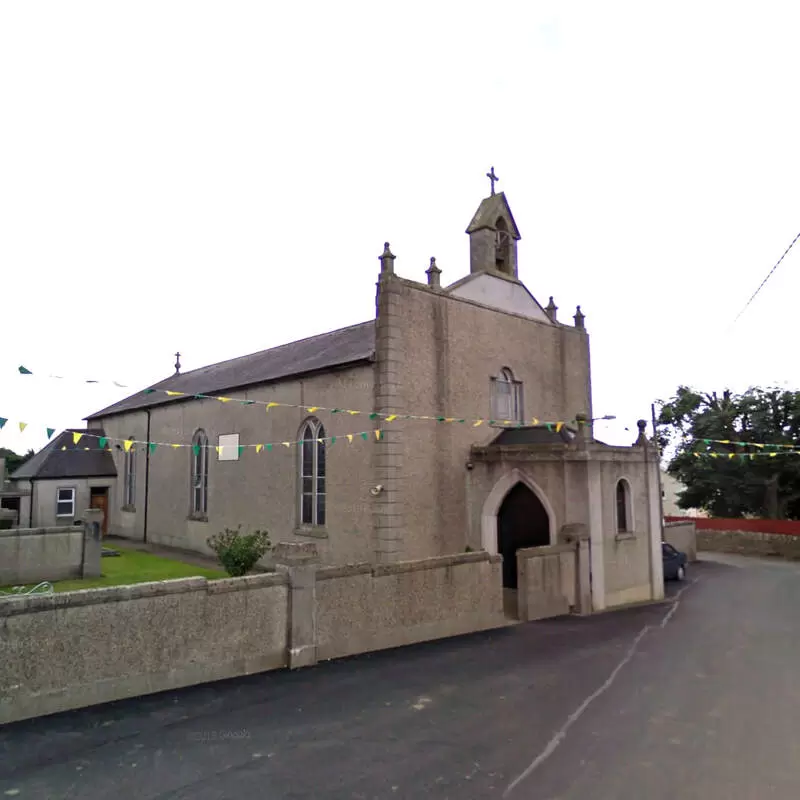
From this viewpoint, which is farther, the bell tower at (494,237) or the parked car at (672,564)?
the parked car at (672,564)

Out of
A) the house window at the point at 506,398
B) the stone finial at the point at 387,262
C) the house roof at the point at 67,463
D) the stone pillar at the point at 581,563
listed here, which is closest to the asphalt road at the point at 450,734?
the stone pillar at the point at 581,563

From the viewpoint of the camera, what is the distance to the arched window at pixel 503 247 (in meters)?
20.6

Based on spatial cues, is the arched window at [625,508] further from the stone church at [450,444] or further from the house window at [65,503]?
the house window at [65,503]

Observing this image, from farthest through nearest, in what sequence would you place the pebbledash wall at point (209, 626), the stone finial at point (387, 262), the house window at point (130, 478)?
the house window at point (130, 478), the stone finial at point (387, 262), the pebbledash wall at point (209, 626)

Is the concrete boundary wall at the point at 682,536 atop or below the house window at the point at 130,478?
below

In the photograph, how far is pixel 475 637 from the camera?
39.1 ft

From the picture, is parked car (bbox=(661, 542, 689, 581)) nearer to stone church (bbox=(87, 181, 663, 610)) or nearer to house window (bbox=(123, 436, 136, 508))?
stone church (bbox=(87, 181, 663, 610))

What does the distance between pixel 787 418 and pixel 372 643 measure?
106 ft

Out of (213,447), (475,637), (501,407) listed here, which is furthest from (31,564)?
(501,407)

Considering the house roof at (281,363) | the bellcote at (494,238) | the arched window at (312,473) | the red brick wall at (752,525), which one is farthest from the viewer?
the red brick wall at (752,525)

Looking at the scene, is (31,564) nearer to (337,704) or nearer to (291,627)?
(291,627)

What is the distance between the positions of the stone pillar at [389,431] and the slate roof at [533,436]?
12.2 feet

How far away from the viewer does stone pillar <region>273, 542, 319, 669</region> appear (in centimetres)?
955

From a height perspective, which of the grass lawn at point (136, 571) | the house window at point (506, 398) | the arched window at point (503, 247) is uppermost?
the arched window at point (503, 247)
